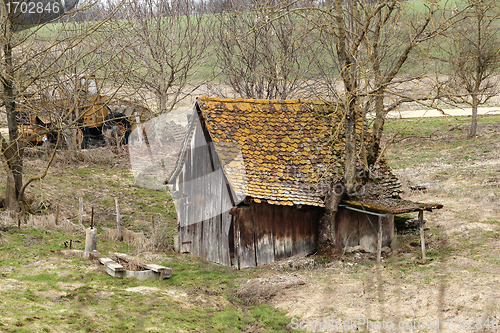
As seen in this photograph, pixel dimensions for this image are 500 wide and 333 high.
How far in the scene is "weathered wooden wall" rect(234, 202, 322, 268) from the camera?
11.6 metres

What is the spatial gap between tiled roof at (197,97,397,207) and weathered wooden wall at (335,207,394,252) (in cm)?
90

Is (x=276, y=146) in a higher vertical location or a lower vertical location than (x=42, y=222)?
higher

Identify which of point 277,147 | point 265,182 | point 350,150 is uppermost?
point 277,147

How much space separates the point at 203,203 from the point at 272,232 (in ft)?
8.11

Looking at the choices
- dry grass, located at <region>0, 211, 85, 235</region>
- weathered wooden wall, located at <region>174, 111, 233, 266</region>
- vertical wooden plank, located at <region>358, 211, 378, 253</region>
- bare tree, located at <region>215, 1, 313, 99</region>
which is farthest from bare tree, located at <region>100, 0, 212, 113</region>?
vertical wooden plank, located at <region>358, 211, 378, 253</region>

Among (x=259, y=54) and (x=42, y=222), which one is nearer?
(x=42, y=222)

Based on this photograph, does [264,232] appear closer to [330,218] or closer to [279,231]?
[279,231]

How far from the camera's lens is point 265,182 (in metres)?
11.6

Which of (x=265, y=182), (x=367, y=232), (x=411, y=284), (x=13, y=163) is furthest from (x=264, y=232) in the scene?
(x=13, y=163)

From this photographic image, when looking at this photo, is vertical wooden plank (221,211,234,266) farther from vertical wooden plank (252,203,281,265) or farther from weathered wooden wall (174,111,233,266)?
vertical wooden plank (252,203,281,265)

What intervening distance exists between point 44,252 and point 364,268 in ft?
25.0

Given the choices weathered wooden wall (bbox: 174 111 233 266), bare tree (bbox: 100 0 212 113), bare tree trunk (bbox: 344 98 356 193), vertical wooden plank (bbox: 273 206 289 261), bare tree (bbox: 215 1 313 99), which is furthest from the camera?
bare tree (bbox: 215 1 313 99)

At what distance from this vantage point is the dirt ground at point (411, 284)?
7.55 metres

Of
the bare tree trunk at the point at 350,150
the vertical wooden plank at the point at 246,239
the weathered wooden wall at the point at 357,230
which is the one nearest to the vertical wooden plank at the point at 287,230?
the vertical wooden plank at the point at 246,239
